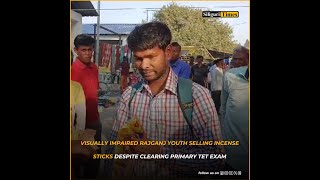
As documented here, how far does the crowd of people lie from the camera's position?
4617 millimetres

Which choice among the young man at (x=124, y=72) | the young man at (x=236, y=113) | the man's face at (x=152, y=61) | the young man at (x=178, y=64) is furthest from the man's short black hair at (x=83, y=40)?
the young man at (x=236, y=113)

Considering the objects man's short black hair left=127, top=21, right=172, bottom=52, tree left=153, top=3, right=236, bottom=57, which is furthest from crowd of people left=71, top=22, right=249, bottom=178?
tree left=153, top=3, right=236, bottom=57

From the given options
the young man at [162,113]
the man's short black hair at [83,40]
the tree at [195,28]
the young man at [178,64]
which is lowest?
the young man at [162,113]

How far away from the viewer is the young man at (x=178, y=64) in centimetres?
459

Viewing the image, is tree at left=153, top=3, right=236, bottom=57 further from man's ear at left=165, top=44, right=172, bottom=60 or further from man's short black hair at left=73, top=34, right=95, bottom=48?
man's short black hair at left=73, top=34, right=95, bottom=48

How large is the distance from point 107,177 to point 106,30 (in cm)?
162

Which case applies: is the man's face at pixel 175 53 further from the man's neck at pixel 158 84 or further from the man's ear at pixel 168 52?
the man's neck at pixel 158 84

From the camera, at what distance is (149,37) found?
4.62m

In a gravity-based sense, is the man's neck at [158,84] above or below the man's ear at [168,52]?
below

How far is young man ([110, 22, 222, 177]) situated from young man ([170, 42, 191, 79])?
4 cm

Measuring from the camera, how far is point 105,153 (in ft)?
15.4
